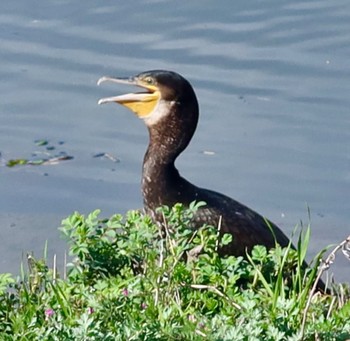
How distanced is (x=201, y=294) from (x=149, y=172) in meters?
2.88

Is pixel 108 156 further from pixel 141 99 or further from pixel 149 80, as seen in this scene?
pixel 149 80

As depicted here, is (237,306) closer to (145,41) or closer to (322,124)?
(322,124)

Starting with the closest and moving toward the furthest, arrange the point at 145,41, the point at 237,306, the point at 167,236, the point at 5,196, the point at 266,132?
1. the point at 237,306
2. the point at 167,236
3. the point at 5,196
4. the point at 266,132
5. the point at 145,41

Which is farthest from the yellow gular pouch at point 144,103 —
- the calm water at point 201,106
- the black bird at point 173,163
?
the calm water at point 201,106

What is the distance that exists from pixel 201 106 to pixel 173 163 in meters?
1.91

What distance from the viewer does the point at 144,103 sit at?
854 cm

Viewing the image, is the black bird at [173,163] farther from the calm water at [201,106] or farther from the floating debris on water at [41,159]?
the floating debris on water at [41,159]

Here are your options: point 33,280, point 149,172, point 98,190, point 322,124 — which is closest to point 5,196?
point 98,190

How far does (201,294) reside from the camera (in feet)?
17.9

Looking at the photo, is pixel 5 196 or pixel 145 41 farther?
pixel 145 41

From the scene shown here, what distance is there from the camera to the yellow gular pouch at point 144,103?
27.6 ft

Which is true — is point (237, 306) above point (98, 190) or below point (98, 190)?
above

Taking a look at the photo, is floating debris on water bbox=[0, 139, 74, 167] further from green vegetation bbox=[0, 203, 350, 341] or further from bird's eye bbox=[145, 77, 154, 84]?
green vegetation bbox=[0, 203, 350, 341]

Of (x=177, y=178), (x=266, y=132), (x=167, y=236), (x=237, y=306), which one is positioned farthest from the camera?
(x=266, y=132)
